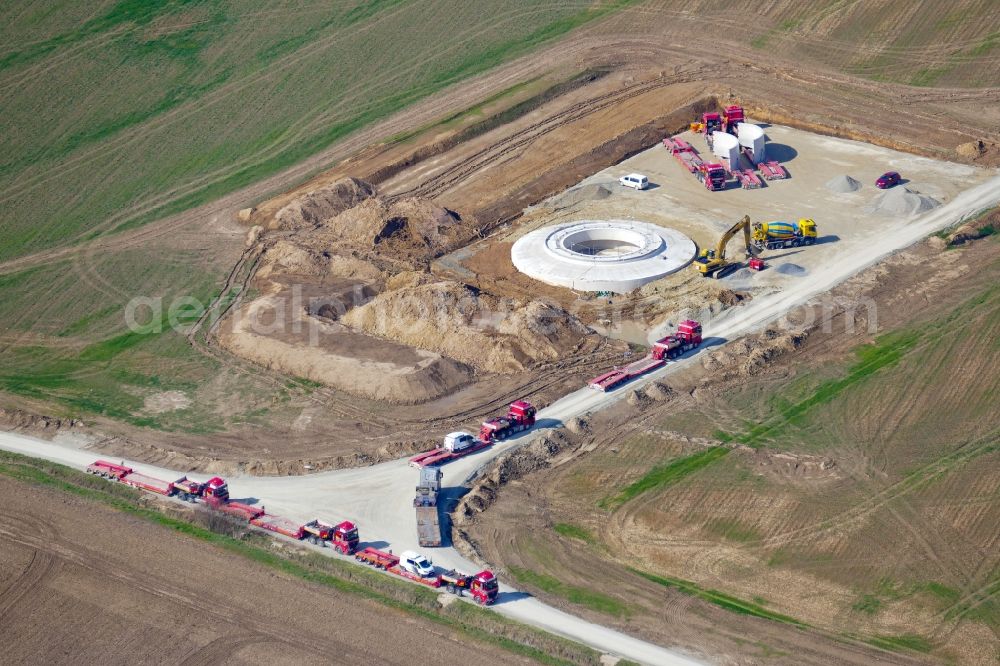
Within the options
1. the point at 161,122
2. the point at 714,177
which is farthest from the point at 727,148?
the point at 161,122

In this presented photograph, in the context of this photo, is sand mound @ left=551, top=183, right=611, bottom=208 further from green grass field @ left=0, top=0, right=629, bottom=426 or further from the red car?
the red car

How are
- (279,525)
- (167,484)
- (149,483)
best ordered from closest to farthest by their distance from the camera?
(279,525) → (167,484) → (149,483)

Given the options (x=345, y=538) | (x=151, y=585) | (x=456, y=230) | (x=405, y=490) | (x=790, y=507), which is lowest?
(x=151, y=585)

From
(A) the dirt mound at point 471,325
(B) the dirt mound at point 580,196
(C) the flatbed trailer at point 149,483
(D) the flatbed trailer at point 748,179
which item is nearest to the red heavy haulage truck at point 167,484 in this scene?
(C) the flatbed trailer at point 149,483

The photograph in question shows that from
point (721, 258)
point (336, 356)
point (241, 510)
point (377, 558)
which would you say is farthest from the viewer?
point (721, 258)

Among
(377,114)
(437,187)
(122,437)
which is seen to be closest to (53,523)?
(122,437)

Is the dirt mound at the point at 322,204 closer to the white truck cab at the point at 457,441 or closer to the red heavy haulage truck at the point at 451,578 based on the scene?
the white truck cab at the point at 457,441

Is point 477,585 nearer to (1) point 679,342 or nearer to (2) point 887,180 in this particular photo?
(1) point 679,342
